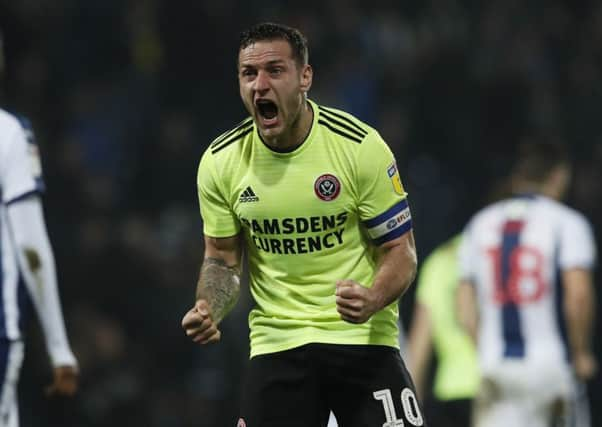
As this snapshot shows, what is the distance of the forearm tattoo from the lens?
15.2ft

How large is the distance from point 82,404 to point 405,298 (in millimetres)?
2478

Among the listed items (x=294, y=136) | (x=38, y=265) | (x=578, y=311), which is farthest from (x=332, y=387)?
(x=578, y=311)

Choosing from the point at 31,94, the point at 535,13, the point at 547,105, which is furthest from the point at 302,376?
the point at 535,13

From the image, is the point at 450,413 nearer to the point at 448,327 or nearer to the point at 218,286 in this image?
the point at 448,327

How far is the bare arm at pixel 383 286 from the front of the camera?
4.27 m

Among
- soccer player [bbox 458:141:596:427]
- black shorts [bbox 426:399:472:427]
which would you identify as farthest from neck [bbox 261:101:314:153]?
black shorts [bbox 426:399:472:427]

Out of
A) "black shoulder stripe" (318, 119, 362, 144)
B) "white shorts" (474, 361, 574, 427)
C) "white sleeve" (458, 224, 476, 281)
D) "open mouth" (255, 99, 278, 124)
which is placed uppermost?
"open mouth" (255, 99, 278, 124)

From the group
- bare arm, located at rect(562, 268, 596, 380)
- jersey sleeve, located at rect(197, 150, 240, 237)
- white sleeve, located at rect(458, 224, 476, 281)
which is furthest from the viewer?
white sleeve, located at rect(458, 224, 476, 281)

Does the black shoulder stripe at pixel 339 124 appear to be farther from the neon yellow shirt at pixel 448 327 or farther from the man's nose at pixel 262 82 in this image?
the neon yellow shirt at pixel 448 327

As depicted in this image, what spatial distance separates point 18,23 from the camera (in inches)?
465

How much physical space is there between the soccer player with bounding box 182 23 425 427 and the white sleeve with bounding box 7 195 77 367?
907 mm

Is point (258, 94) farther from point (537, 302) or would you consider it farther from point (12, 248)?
point (537, 302)

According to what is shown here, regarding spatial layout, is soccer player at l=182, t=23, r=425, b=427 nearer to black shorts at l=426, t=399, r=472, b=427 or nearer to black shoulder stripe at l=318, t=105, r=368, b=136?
black shoulder stripe at l=318, t=105, r=368, b=136

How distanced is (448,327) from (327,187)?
3.72 m
